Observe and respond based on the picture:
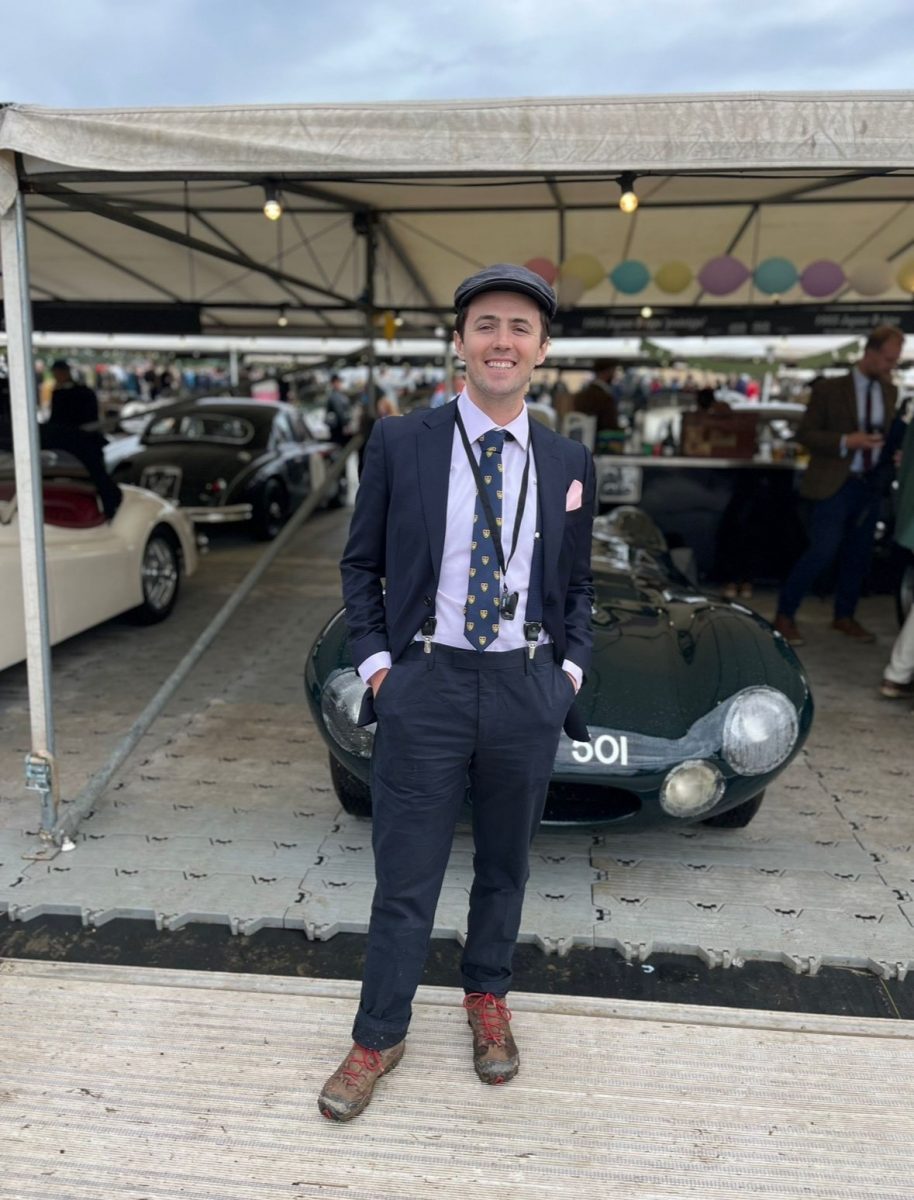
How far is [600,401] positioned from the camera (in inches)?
336

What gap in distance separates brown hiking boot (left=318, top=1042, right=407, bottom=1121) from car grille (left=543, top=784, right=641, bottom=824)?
981 mm

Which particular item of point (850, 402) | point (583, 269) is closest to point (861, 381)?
point (850, 402)

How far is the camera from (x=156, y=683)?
5098 millimetres

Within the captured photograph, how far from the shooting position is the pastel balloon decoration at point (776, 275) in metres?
6.95

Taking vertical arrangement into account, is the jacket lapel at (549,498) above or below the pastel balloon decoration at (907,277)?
below

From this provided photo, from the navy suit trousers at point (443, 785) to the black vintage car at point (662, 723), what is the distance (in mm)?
649

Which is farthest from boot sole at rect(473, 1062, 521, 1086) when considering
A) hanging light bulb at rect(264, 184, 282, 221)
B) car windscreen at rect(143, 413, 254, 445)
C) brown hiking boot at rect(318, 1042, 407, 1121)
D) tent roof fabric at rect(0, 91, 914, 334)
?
car windscreen at rect(143, 413, 254, 445)

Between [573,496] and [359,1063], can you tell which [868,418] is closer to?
[573,496]

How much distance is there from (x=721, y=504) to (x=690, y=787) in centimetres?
534

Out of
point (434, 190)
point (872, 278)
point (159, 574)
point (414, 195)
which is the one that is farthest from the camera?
point (872, 278)

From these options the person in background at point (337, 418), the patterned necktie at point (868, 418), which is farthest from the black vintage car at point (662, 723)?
the person in background at point (337, 418)

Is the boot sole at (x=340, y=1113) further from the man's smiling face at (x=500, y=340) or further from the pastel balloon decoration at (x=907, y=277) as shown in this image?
the pastel balloon decoration at (x=907, y=277)

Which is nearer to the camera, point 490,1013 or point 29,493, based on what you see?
point 490,1013

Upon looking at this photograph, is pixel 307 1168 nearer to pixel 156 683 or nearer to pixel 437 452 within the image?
pixel 437 452
